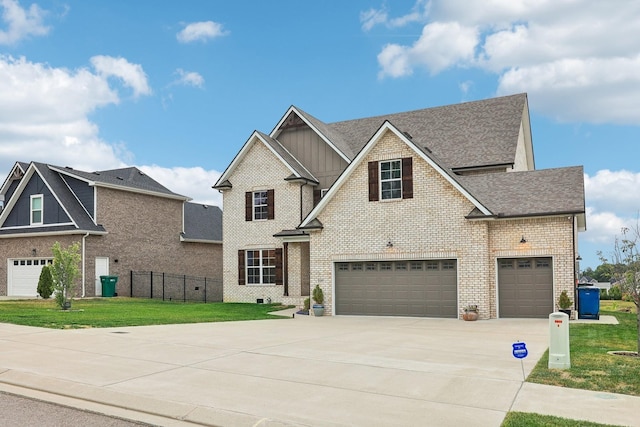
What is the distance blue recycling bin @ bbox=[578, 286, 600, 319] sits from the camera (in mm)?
19719

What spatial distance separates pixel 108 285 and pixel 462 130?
1997cm

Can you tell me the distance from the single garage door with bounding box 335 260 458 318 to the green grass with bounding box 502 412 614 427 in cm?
1371

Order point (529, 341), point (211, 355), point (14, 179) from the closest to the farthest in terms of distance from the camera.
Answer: point (211, 355)
point (529, 341)
point (14, 179)

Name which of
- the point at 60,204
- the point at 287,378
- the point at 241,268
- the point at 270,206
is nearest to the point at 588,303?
the point at 287,378

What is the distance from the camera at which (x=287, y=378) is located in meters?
9.45

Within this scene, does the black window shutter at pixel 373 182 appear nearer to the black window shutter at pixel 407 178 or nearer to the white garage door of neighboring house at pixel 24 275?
the black window shutter at pixel 407 178

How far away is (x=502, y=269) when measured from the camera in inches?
813

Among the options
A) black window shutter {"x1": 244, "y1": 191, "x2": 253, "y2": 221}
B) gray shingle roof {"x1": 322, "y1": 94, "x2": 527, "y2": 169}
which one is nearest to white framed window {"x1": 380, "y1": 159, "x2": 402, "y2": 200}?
gray shingle roof {"x1": 322, "y1": 94, "x2": 527, "y2": 169}

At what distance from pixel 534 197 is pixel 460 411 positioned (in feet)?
48.7

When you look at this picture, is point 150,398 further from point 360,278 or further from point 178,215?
point 178,215

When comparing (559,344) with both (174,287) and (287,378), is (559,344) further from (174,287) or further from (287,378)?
(174,287)

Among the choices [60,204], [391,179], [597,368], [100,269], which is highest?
[391,179]

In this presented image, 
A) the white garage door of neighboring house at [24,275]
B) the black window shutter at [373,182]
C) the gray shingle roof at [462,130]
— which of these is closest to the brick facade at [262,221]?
the gray shingle roof at [462,130]

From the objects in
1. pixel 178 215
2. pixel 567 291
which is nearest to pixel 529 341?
pixel 567 291
